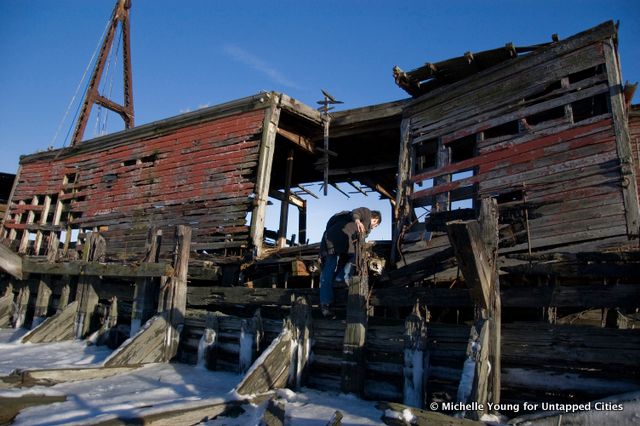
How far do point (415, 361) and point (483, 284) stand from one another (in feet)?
3.88

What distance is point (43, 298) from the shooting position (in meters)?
10.0

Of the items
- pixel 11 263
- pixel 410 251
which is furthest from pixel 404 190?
pixel 11 263

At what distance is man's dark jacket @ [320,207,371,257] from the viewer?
6372 millimetres

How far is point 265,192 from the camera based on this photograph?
431 inches

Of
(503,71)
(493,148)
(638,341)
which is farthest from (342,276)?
(503,71)

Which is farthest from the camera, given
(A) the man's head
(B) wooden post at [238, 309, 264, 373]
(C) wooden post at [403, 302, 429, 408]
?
(A) the man's head

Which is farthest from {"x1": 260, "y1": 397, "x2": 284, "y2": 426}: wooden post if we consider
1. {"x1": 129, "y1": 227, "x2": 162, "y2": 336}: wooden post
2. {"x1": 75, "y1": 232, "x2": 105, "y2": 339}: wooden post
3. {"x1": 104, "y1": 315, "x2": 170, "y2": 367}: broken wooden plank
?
{"x1": 75, "y1": 232, "x2": 105, "y2": 339}: wooden post

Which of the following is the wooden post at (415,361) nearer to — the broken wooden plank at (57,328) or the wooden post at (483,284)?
the wooden post at (483,284)

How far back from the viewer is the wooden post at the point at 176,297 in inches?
288

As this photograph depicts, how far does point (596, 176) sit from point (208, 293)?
6.68 meters

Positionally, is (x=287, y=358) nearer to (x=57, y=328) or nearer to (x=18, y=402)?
(x=18, y=402)

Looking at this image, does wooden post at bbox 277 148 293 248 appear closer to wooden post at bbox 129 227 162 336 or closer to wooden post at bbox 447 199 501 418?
wooden post at bbox 129 227 162 336

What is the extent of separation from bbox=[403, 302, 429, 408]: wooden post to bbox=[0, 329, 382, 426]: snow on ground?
430 millimetres

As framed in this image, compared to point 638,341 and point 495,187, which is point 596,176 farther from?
point 638,341
